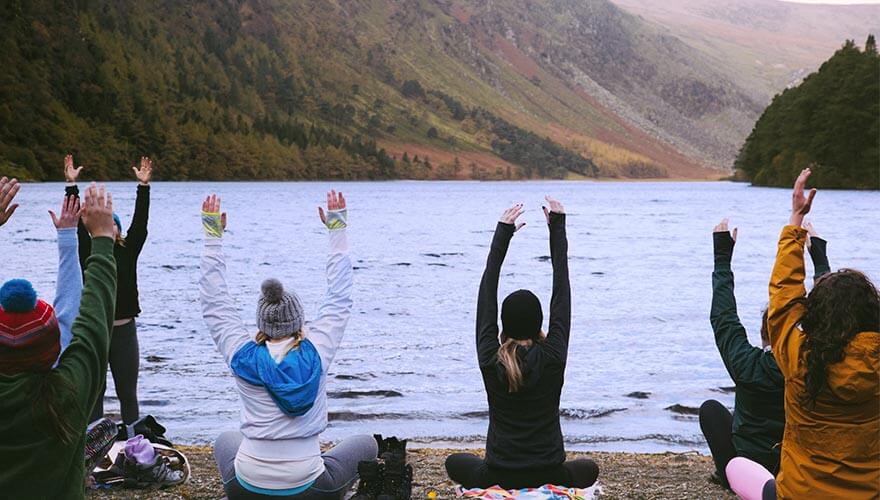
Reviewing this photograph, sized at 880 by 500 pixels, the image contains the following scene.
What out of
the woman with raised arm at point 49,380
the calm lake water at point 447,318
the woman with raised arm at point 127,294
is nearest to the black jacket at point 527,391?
the woman with raised arm at point 49,380

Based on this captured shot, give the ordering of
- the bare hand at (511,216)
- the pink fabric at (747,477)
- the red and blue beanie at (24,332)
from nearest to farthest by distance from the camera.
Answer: the red and blue beanie at (24,332), the pink fabric at (747,477), the bare hand at (511,216)

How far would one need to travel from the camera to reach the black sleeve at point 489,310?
18.8ft

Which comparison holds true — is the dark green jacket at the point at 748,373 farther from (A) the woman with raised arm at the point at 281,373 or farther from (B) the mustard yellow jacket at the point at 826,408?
(A) the woman with raised arm at the point at 281,373

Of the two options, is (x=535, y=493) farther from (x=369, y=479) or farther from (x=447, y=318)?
(x=447, y=318)

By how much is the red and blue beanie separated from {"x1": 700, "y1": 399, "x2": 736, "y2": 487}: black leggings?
4.85 meters

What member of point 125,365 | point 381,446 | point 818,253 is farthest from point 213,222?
point 818,253

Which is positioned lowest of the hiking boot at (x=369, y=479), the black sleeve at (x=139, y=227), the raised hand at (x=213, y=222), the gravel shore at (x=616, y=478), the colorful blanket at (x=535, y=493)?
the gravel shore at (x=616, y=478)

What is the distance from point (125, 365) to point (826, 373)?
627 cm

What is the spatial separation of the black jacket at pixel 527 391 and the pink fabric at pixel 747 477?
130 cm

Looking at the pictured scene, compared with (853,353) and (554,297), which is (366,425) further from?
(853,353)

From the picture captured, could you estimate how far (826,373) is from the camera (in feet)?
14.7

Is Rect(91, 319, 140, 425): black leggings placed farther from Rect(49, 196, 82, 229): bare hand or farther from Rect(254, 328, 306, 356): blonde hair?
Rect(49, 196, 82, 229): bare hand

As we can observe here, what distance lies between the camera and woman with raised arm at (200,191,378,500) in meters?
5.64

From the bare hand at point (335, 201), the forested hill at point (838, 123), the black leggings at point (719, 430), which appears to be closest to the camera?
the bare hand at point (335, 201)
